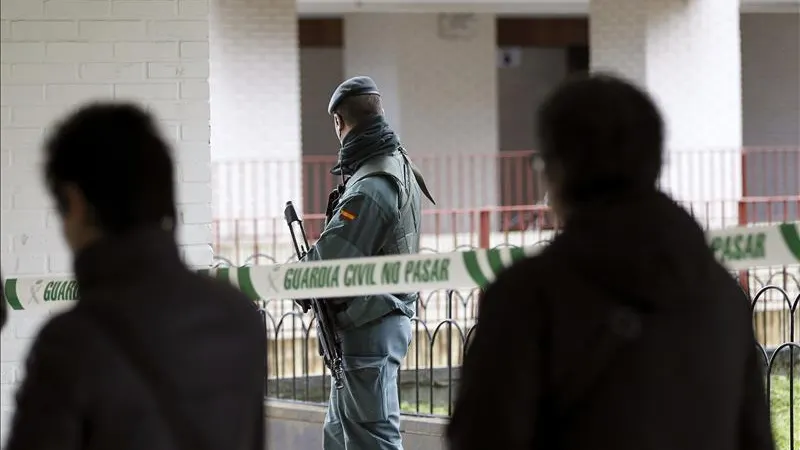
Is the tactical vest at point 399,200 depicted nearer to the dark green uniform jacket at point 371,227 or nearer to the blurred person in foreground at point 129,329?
the dark green uniform jacket at point 371,227

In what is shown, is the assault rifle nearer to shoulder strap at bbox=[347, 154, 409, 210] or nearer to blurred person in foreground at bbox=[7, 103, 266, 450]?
shoulder strap at bbox=[347, 154, 409, 210]

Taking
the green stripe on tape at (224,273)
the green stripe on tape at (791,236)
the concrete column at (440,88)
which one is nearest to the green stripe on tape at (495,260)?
the green stripe on tape at (791,236)

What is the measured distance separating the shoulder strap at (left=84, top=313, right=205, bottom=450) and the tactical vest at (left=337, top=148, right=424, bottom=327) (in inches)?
92.3

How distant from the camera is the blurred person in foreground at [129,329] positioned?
5.68 ft

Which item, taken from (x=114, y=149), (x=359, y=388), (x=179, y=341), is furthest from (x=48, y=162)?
(x=359, y=388)

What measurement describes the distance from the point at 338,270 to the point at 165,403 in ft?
5.49

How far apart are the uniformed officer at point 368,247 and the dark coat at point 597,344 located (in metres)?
2.25

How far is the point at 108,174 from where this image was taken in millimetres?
Result: 1826

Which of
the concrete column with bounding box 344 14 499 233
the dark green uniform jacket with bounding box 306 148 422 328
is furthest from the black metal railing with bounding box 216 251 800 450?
the concrete column with bounding box 344 14 499 233

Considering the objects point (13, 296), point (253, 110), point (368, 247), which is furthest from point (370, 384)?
point (253, 110)

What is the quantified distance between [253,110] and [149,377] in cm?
1086

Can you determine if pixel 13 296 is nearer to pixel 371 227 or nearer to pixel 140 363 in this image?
pixel 371 227

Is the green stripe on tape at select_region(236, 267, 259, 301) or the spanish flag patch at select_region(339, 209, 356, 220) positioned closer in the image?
the green stripe on tape at select_region(236, 267, 259, 301)

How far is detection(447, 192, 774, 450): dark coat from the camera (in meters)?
1.88
